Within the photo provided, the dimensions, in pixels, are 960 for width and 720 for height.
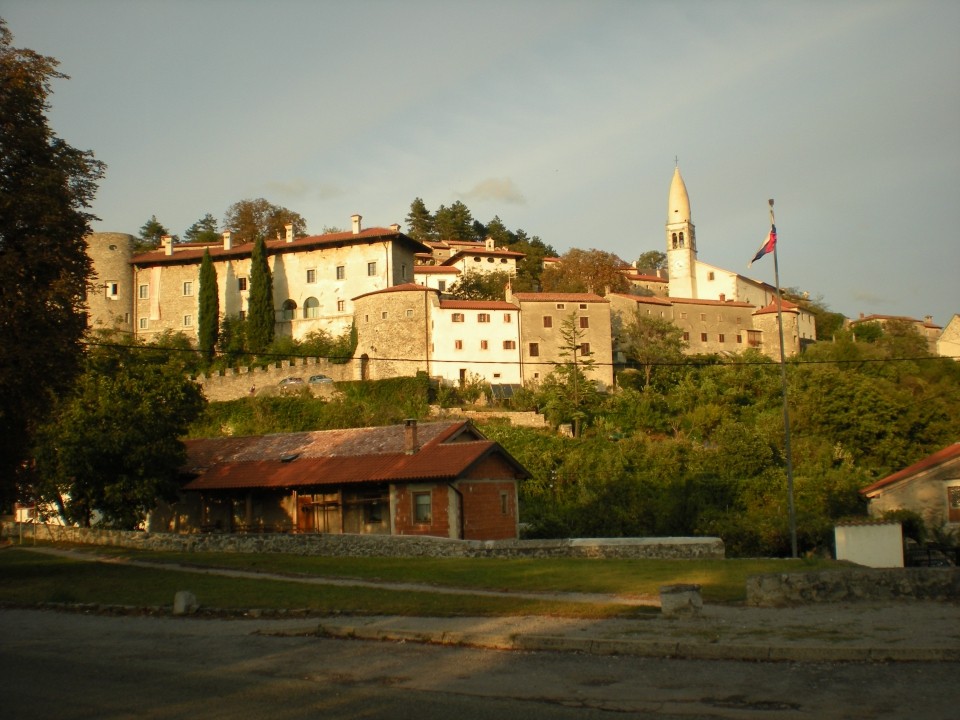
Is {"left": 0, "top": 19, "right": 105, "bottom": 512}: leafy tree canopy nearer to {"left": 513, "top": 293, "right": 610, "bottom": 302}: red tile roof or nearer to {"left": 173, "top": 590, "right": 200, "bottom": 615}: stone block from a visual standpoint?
{"left": 173, "top": 590, "right": 200, "bottom": 615}: stone block

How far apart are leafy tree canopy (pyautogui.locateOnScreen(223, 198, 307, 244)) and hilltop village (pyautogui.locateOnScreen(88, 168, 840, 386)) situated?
1367 cm

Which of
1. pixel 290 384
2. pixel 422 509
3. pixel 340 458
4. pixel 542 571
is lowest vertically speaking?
pixel 542 571

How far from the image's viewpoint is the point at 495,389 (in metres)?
73.2

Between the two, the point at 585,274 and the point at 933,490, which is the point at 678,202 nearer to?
the point at 585,274

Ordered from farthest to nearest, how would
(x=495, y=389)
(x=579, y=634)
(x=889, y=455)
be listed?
(x=495, y=389) → (x=889, y=455) → (x=579, y=634)

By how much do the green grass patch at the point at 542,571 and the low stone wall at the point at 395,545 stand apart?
1.11 metres

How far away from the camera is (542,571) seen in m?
21.6

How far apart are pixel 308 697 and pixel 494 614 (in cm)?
571

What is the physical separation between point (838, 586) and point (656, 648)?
15.4ft

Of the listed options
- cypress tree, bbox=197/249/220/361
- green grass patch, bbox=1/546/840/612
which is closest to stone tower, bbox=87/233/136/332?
cypress tree, bbox=197/249/220/361

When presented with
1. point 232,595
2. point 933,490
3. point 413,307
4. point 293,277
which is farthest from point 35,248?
point 293,277

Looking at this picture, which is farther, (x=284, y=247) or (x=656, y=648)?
(x=284, y=247)

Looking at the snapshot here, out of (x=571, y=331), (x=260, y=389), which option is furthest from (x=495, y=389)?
(x=260, y=389)

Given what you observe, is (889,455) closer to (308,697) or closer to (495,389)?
(495,389)
